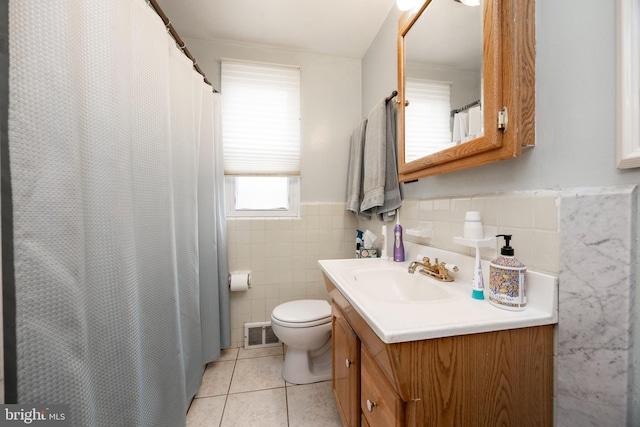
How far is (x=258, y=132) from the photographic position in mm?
1875

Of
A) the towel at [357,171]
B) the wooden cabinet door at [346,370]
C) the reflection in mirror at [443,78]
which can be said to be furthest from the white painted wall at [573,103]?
the towel at [357,171]

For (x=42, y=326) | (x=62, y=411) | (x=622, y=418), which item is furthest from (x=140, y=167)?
(x=622, y=418)

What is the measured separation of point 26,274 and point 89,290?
158 millimetres

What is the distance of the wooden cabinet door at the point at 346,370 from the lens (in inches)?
35.5

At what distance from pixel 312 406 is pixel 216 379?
667 millimetres

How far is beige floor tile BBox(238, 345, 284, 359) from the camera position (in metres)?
1.79

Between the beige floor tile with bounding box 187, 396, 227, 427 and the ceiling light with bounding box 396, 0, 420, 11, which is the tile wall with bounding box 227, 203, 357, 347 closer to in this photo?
the beige floor tile with bounding box 187, 396, 227, 427

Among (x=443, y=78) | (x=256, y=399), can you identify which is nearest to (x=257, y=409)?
(x=256, y=399)

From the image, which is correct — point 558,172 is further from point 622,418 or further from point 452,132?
point 622,418

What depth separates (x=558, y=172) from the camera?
0.62 meters

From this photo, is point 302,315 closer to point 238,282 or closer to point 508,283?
point 238,282

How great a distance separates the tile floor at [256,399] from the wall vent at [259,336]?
17 cm

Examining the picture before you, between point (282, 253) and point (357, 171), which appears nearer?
point (357, 171)

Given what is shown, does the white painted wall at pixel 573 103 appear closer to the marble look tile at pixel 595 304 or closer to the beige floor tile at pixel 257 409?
the marble look tile at pixel 595 304
